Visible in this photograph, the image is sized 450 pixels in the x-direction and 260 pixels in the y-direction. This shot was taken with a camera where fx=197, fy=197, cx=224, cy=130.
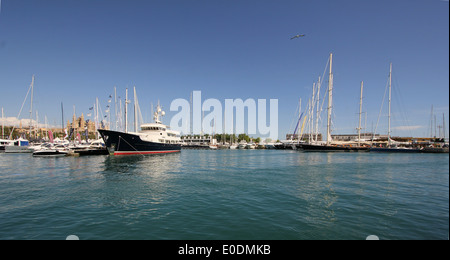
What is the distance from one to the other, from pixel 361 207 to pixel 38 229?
14.4m

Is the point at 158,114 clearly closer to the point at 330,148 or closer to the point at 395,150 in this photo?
the point at 330,148

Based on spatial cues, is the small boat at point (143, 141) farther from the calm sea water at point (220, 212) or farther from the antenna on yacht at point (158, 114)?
the calm sea water at point (220, 212)

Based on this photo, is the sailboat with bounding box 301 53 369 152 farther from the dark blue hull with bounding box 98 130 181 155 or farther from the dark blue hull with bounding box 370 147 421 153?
the dark blue hull with bounding box 98 130 181 155

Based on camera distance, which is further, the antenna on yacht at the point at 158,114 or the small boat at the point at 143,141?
the antenna on yacht at the point at 158,114

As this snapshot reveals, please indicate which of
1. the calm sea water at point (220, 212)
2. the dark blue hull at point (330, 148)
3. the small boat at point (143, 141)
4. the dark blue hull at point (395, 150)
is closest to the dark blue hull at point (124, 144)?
the small boat at point (143, 141)

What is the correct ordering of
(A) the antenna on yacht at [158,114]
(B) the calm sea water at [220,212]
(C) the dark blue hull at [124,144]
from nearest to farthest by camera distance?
(B) the calm sea water at [220,212] < (C) the dark blue hull at [124,144] < (A) the antenna on yacht at [158,114]

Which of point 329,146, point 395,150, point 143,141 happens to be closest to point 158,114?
point 143,141

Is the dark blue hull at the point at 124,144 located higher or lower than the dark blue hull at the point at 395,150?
higher

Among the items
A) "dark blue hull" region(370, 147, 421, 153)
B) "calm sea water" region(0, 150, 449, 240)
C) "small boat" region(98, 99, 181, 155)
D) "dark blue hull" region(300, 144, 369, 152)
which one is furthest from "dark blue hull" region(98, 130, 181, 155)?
"dark blue hull" region(370, 147, 421, 153)

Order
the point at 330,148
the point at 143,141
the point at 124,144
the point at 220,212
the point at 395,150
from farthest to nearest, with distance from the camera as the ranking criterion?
the point at 330,148
the point at 395,150
the point at 143,141
the point at 124,144
the point at 220,212
